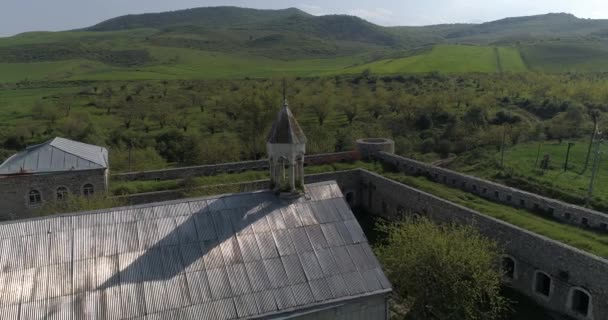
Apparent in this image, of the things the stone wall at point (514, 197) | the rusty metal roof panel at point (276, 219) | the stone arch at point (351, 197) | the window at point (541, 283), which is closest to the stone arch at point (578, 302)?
the window at point (541, 283)

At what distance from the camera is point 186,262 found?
11.2 metres

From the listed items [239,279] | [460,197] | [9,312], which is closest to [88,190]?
[9,312]

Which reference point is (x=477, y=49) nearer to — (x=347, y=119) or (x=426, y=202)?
(x=347, y=119)

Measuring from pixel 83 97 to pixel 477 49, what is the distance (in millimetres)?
97028

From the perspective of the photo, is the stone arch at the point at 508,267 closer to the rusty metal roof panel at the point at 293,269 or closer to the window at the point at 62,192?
the rusty metal roof panel at the point at 293,269

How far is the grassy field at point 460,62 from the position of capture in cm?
9712

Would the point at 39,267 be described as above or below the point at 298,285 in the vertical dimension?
above

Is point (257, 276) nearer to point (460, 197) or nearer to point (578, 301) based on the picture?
point (578, 301)

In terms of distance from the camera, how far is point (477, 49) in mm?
120688

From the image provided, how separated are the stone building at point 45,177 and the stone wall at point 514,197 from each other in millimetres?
20087

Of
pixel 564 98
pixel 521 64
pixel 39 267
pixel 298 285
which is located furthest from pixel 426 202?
pixel 521 64

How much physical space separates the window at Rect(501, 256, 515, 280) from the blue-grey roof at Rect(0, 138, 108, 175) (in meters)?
21.7

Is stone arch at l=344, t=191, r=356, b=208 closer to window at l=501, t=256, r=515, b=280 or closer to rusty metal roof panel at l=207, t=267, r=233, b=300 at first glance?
window at l=501, t=256, r=515, b=280

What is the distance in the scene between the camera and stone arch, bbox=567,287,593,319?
17344mm
